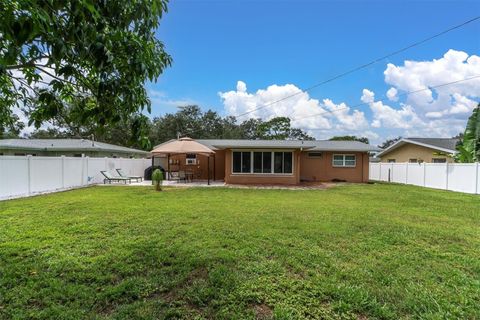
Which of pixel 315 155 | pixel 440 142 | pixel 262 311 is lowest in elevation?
pixel 262 311

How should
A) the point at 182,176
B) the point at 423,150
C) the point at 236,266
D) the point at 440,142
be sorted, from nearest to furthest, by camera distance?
the point at 236,266, the point at 182,176, the point at 440,142, the point at 423,150

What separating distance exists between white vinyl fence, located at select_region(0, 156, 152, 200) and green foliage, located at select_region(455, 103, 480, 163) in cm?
2157

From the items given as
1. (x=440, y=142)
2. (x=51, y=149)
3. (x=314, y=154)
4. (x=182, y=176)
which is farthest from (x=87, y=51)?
(x=440, y=142)

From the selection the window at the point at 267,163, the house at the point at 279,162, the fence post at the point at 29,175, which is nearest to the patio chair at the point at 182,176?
the house at the point at 279,162

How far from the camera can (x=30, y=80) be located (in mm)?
3213

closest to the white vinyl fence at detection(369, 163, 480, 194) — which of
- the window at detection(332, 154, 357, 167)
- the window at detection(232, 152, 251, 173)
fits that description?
the window at detection(332, 154, 357, 167)

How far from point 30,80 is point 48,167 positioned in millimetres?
12018

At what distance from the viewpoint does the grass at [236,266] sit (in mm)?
3385

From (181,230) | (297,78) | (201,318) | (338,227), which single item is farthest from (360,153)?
(201,318)

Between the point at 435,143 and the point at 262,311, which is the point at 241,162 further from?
the point at 435,143

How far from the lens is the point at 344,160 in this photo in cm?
2122

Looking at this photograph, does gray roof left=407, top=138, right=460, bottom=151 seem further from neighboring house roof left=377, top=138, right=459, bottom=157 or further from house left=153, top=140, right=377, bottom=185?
house left=153, top=140, right=377, bottom=185

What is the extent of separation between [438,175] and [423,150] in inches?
303

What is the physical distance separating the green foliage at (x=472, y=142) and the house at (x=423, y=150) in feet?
12.3
